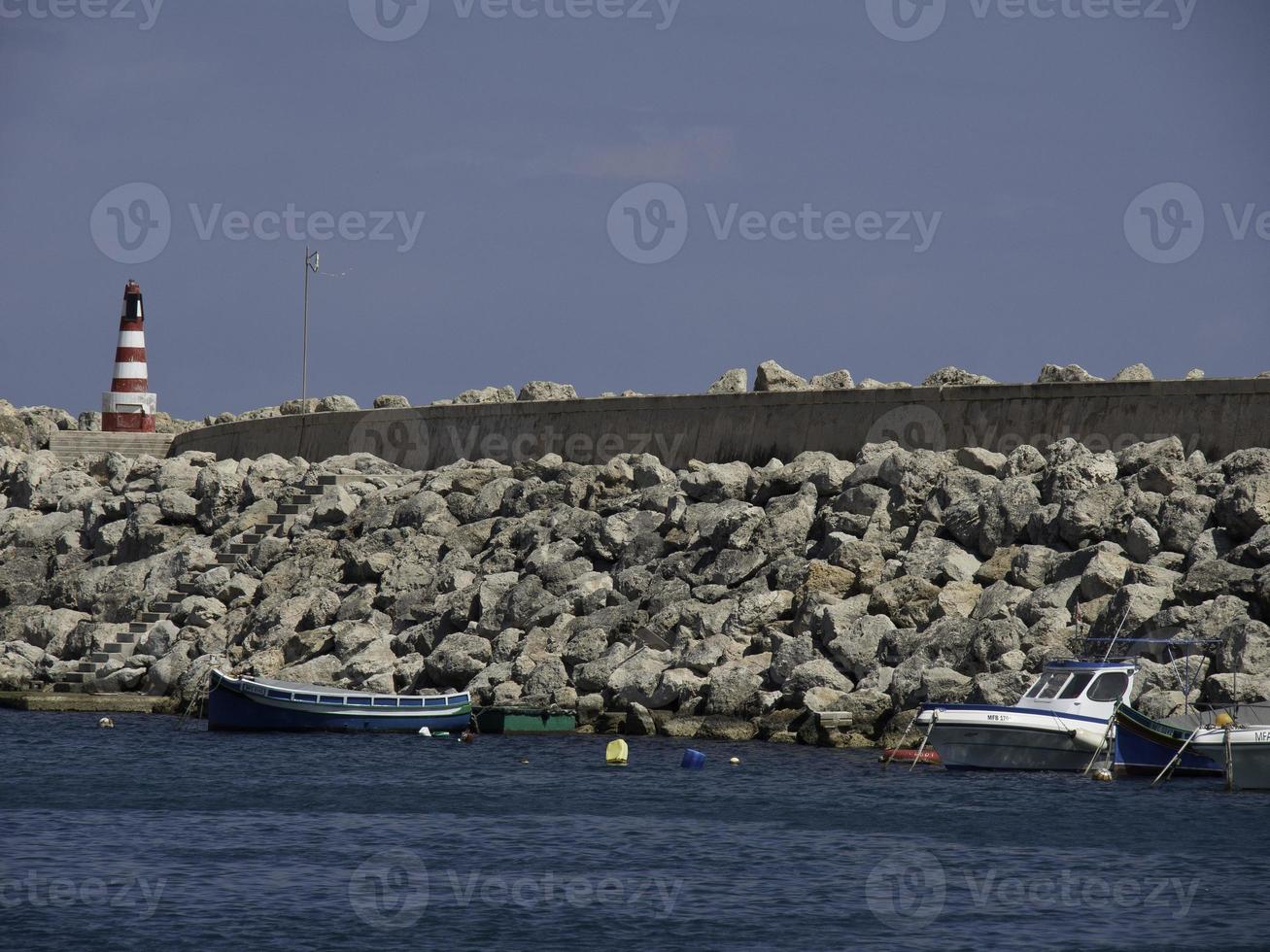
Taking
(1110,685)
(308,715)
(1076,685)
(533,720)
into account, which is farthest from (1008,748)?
(308,715)

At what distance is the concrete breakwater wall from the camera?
29.7m

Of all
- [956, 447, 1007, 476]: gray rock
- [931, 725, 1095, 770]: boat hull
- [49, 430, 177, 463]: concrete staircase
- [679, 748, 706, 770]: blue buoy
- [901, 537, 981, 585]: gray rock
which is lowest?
[679, 748, 706, 770]: blue buoy

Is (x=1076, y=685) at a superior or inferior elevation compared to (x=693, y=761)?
superior

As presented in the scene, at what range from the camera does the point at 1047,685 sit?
969 inches

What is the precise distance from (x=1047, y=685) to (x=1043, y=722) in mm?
514

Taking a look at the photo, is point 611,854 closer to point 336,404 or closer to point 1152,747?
point 1152,747

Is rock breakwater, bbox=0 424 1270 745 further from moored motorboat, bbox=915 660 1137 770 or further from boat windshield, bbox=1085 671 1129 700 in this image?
moored motorboat, bbox=915 660 1137 770

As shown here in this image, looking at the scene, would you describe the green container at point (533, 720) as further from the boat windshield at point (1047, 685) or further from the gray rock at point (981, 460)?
the gray rock at point (981, 460)

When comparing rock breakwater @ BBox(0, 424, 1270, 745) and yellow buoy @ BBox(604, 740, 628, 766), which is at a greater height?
rock breakwater @ BBox(0, 424, 1270, 745)

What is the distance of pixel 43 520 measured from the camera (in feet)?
139

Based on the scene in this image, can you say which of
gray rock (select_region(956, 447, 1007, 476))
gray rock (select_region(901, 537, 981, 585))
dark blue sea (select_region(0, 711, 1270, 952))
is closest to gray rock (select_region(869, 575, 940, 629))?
gray rock (select_region(901, 537, 981, 585))

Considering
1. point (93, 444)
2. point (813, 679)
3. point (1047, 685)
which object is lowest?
point (813, 679)

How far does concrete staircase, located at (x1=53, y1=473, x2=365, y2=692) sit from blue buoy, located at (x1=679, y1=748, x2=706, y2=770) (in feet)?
46.7

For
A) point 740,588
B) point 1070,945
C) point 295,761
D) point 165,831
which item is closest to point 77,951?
point 165,831
